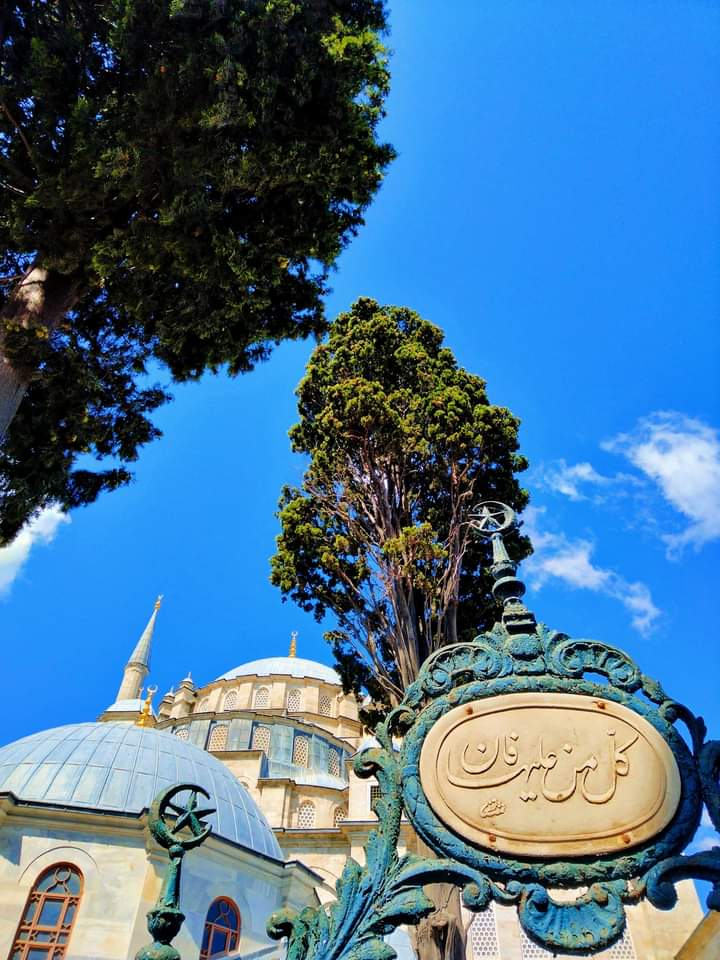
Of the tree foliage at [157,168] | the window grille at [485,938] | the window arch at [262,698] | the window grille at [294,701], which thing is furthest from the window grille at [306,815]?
the tree foliage at [157,168]

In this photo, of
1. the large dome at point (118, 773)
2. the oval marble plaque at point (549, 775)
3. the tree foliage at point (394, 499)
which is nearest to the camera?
the oval marble plaque at point (549, 775)

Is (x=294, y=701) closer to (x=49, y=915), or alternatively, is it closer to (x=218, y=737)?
(x=218, y=737)

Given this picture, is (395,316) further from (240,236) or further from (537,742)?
(537,742)

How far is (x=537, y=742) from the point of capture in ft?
8.89

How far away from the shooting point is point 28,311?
648cm

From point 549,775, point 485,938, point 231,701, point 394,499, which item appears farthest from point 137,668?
point 549,775

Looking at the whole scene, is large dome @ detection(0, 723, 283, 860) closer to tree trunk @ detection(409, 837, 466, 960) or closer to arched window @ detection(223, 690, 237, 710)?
tree trunk @ detection(409, 837, 466, 960)

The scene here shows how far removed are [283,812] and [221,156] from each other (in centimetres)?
2605

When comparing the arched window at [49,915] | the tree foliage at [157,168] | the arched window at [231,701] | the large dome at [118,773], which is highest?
the arched window at [231,701]

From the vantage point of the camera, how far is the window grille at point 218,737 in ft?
94.2

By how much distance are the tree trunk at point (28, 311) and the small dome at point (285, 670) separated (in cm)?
3139

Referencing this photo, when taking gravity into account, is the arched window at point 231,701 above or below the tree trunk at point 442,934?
above

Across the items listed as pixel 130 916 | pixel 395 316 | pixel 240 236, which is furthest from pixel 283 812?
pixel 240 236

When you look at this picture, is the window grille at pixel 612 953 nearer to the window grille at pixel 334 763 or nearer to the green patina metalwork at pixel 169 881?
the window grille at pixel 334 763
